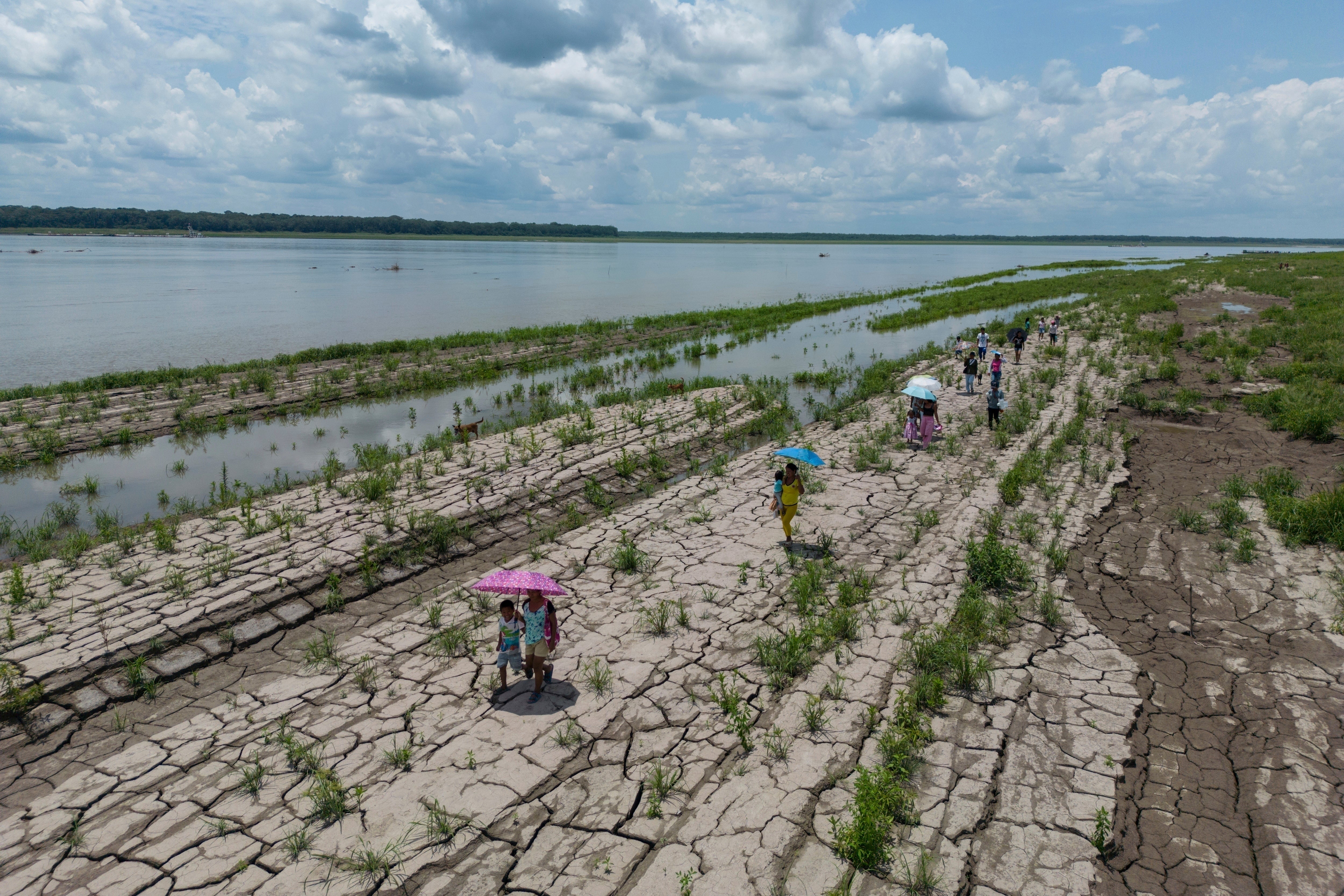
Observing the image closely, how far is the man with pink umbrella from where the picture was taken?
654 centimetres

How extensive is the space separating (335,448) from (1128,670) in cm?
1595

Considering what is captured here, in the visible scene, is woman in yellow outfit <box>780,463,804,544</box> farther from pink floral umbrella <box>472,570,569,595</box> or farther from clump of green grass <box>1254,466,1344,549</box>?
clump of green grass <box>1254,466,1344,549</box>

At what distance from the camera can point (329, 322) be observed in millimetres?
39344

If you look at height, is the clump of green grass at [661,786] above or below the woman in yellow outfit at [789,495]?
below

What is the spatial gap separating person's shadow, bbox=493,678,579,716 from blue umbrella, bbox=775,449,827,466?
4.46 m

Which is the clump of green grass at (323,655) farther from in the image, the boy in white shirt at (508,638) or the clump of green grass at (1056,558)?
the clump of green grass at (1056,558)

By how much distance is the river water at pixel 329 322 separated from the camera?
49.3 ft

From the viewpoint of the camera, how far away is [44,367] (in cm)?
2511

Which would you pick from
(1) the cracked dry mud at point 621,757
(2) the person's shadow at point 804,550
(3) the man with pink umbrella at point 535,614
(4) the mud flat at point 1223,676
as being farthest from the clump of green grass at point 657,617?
(4) the mud flat at point 1223,676

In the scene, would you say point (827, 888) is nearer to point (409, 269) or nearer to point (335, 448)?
point (335, 448)

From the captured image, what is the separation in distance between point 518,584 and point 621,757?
1.88 m

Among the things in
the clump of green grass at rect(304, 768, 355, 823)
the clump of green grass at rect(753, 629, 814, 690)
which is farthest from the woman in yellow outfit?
the clump of green grass at rect(304, 768, 355, 823)

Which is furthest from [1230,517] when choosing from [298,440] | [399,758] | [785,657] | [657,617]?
[298,440]

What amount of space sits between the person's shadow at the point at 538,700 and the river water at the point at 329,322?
31.5 ft
